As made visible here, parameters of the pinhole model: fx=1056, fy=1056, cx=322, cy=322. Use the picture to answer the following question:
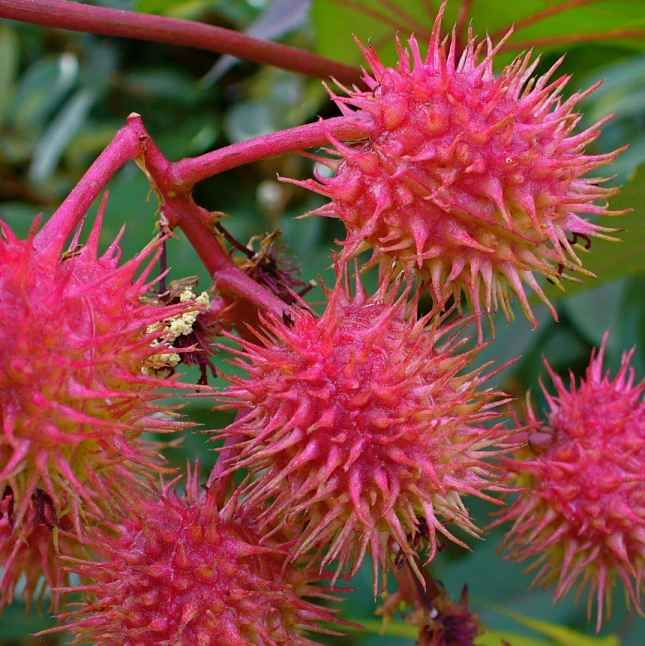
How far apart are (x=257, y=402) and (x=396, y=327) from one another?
0.25 m

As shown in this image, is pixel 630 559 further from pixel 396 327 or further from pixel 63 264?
pixel 63 264

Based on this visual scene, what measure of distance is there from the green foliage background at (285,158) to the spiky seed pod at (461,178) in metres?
0.57

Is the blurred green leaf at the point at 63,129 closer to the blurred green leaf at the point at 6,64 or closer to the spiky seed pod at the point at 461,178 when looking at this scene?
the blurred green leaf at the point at 6,64

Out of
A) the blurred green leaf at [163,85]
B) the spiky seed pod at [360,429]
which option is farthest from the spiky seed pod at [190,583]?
the blurred green leaf at [163,85]

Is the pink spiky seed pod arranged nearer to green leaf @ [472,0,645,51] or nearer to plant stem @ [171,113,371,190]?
plant stem @ [171,113,371,190]

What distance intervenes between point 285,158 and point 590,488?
2.50 m

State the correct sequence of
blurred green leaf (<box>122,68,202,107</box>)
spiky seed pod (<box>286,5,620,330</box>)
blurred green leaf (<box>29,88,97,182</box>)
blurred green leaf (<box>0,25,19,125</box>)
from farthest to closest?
blurred green leaf (<box>0,25,19,125</box>) → blurred green leaf (<box>122,68,202,107</box>) → blurred green leaf (<box>29,88,97,182</box>) → spiky seed pod (<box>286,5,620,330</box>)

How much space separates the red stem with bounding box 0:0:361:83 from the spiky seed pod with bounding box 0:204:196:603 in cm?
46

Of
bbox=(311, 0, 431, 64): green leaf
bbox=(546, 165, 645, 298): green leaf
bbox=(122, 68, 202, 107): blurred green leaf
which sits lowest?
bbox=(546, 165, 645, 298): green leaf

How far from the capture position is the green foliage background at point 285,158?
2559 millimetres

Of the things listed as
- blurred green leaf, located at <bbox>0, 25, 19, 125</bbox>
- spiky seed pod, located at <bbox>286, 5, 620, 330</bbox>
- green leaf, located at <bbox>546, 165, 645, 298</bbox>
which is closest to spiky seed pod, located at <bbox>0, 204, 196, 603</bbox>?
spiky seed pod, located at <bbox>286, 5, 620, 330</bbox>

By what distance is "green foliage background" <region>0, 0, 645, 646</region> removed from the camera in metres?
2.56

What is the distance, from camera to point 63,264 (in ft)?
4.91

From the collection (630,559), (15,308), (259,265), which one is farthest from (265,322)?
(630,559)
